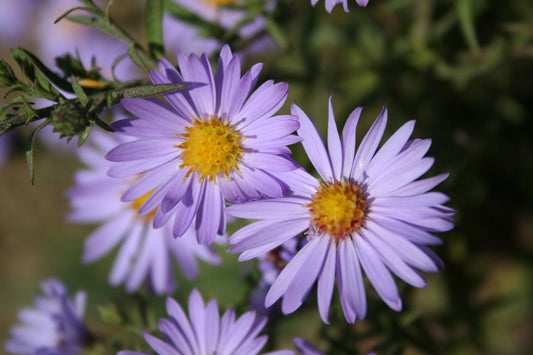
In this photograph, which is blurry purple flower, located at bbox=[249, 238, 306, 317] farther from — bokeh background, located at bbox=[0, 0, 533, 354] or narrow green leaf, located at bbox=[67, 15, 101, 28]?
narrow green leaf, located at bbox=[67, 15, 101, 28]

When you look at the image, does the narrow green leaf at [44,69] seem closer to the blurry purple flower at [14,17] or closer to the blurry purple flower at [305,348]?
the blurry purple flower at [305,348]

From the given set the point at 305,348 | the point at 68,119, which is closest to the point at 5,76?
the point at 68,119

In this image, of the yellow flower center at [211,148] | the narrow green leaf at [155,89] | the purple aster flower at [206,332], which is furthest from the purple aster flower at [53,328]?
the narrow green leaf at [155,89]

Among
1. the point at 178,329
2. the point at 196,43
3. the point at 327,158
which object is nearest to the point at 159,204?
the point at 178,329

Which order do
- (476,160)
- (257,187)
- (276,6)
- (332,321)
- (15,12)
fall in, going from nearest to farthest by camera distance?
(257,187)
(332,321)
(276,6)
(476,160)
(15,12)

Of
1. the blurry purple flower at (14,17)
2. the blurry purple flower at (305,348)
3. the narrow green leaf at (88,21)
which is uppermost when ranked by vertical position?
the blurry purple flower at (14,17)

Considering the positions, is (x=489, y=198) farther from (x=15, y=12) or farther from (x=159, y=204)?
(x=15, y=12)

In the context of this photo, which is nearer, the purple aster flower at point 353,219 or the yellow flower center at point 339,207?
the purple aster flower at point 353,219
